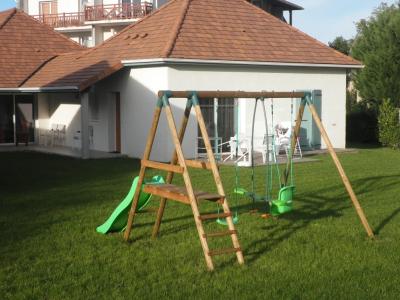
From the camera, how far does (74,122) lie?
2453 centimetres

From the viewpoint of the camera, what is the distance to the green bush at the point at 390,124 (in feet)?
81.1

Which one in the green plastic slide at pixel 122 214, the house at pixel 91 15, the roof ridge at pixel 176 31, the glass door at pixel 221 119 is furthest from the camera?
the house at pixel 91 15

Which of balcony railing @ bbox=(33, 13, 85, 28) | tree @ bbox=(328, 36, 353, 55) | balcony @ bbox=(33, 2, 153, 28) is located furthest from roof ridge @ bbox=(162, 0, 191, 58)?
tree @ bbox=(328, 36, 353, 55)

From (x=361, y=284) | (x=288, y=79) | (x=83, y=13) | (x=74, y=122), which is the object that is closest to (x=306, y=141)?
(x=288, y=79)

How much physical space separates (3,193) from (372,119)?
18807 mm

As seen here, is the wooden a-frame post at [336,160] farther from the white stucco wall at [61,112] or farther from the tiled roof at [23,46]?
the tiled roof at [23,46]

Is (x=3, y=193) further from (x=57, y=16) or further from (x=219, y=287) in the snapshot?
(x=57, y=16)

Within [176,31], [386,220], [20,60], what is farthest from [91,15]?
[386,220]

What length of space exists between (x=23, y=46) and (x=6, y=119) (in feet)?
11.6

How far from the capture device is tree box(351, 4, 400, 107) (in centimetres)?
2748

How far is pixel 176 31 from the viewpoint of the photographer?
20.8m

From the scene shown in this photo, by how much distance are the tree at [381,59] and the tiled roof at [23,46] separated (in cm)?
1265

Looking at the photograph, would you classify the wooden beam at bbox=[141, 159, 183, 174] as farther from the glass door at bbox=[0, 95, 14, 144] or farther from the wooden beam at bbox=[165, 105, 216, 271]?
the glass door at bbox=[0, 95, 14, 144]

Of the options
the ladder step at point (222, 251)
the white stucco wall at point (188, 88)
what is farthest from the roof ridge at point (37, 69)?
the ladder step at point (222, 251)
